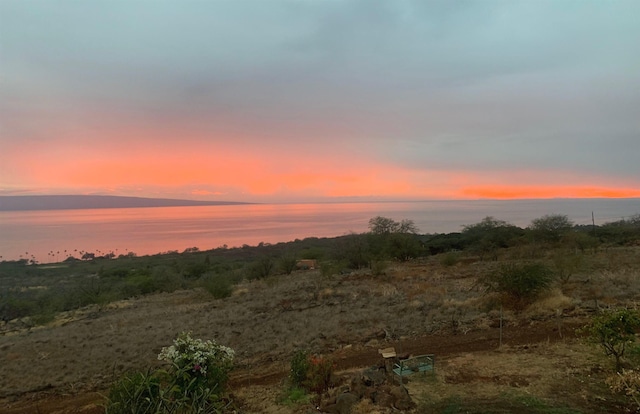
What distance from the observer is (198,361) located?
594 centimetres

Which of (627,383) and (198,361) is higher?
(198,361)

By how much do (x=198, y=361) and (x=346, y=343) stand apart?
18.3 ft

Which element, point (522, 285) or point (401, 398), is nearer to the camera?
point (401, 398)

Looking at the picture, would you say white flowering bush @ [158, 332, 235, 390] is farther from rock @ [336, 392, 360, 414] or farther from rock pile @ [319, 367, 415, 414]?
rock @ [336, 392, 360, 414]

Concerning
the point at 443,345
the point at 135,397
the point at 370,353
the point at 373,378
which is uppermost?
the point at 135,397

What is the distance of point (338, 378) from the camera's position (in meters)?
7.37

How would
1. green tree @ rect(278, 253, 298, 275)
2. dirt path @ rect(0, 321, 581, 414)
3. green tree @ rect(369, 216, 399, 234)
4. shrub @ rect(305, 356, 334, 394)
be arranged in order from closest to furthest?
shrub @ rect(305, 356, 334, 394) < dirt path @ rect(0, 321, 581, 414) < green tree @ rect(278, 253, 298, 275) < green tree @ rect(369, 216, 399, 234)

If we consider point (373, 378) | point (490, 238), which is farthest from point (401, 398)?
point (490, 238)

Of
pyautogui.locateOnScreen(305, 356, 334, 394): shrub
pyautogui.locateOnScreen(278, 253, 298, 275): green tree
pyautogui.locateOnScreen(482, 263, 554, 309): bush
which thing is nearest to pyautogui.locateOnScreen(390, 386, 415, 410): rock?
pyautogui.locateOnScreen(305, 356, 334, 394): shrub

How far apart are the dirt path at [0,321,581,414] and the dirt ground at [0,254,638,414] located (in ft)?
0.09

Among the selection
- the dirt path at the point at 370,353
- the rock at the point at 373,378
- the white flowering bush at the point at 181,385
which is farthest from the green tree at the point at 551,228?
the white flowering bush at the point at 181,385

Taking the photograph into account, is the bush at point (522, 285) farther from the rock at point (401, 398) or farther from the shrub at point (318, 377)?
the shrub at point (318, 377)

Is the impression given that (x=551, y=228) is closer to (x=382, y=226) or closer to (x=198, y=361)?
(x=382, y=226)

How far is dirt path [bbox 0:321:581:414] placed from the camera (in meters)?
8.40
